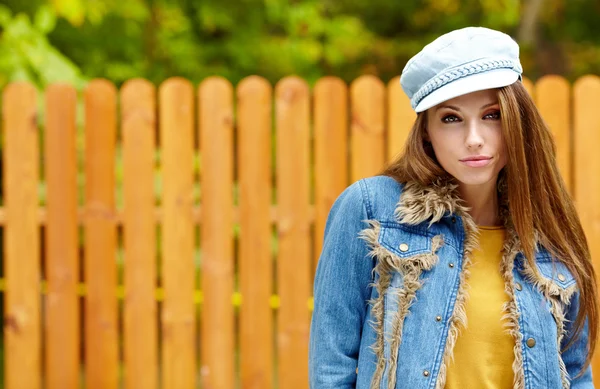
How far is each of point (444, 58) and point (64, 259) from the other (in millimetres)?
3084

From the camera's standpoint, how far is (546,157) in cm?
184

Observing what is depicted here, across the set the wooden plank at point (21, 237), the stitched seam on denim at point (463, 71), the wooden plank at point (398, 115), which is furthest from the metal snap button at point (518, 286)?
the wooden plank at point (21, 237)

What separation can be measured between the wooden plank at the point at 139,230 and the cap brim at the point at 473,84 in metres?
2.75

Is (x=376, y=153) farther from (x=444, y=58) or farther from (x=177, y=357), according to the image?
(x=444, y=58)

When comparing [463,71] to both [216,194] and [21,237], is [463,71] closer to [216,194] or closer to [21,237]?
[216,194]

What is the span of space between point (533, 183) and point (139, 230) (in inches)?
110

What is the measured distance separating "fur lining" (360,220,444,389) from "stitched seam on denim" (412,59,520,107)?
36cm

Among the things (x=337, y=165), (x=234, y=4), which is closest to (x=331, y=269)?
(x=337, y=165)

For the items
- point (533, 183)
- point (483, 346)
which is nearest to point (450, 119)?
point (533, 183)

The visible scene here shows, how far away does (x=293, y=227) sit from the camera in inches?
166

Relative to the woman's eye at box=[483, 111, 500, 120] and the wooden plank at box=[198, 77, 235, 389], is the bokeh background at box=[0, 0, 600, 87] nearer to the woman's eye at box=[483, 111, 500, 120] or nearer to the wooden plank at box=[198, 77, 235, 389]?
the wooden plank at box=[198, 77, 235, 389]

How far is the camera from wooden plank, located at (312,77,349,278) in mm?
4207

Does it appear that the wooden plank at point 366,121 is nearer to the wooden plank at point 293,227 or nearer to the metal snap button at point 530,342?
the wooden plank at point 293,227

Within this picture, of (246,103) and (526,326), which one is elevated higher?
(246,103)
